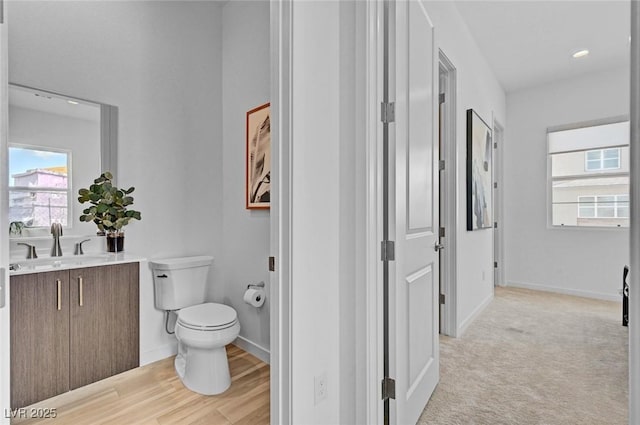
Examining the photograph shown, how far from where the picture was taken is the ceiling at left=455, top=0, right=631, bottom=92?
2914 millimetres

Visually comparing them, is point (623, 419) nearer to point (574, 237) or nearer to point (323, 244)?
point (323, 244)

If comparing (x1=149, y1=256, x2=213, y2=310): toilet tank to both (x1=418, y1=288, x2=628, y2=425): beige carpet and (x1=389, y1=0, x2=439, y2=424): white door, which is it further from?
(x1=418, y1=288, x2=628, y2=425): beige carpet

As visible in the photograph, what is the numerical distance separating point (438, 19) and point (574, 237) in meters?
3.47

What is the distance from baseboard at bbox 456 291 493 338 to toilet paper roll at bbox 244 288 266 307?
1.70m

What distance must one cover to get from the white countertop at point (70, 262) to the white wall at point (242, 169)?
70 centimetres

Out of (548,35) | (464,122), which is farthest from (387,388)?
(548,35)

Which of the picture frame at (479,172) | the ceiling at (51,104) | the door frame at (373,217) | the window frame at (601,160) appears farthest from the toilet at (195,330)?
the window frame at (601,160)

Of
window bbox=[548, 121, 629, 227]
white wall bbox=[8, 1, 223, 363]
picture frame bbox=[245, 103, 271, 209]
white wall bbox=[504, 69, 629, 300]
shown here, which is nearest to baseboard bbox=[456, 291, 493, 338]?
white wall bbox=[504, 69, 629, 300]

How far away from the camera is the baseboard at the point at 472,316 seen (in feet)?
9.57

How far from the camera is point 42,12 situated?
2.01m

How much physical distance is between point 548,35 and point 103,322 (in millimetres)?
4523

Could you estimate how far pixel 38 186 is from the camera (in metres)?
2.13

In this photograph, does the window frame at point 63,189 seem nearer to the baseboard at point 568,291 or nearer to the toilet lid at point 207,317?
the toilet lid at point 207,317

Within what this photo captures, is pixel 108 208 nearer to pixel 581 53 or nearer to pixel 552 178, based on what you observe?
pixel 581 53
